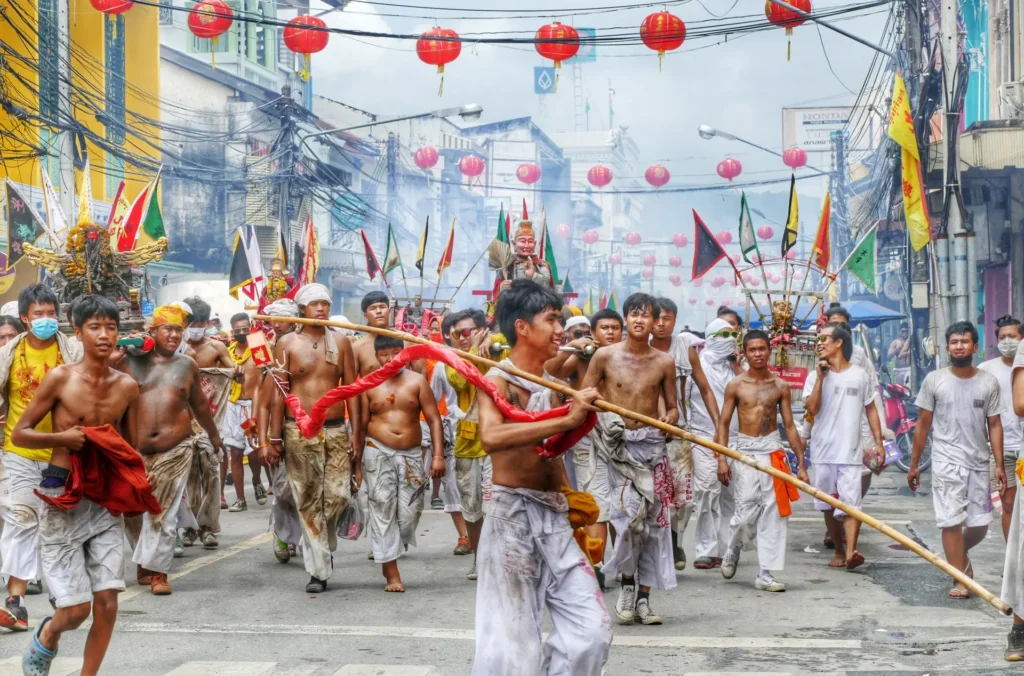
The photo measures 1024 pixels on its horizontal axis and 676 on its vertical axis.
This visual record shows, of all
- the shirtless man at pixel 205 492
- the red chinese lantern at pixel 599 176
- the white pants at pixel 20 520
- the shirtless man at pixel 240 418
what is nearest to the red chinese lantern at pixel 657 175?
the red chinese lantern at pixel 599 176

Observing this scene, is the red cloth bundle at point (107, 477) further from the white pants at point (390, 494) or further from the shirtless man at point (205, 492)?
the shirtless man at point (205, 492)

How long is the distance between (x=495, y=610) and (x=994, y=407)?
16.1ft

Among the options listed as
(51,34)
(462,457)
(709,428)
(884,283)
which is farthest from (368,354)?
(884,283)

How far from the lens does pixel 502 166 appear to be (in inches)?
3494

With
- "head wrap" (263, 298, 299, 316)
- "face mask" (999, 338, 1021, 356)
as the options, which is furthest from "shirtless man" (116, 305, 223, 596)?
"face mask" (999, 338, 1021, 356)

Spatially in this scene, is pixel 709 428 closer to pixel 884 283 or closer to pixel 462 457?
pixel 462 457

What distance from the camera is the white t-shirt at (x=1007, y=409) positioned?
952cm

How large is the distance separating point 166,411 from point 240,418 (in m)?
5.07

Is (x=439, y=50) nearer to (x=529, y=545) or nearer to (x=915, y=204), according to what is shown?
(x=915, y=204)

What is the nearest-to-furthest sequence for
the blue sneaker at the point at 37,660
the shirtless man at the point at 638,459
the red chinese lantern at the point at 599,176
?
1. the blue sneaker at the point at 37,660
2. the shirtless man at the point at 638,459
3. the red chinese lantern at the point at 599,176

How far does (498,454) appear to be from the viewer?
5234 mm

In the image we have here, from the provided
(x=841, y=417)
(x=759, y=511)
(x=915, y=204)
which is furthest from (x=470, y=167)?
(x=759, y=511)

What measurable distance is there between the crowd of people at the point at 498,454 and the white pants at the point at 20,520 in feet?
0.04

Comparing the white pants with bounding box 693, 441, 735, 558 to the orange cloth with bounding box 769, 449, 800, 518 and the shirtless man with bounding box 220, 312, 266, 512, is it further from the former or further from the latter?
the shirtless man with bounding box 220, 312, 266, 512
